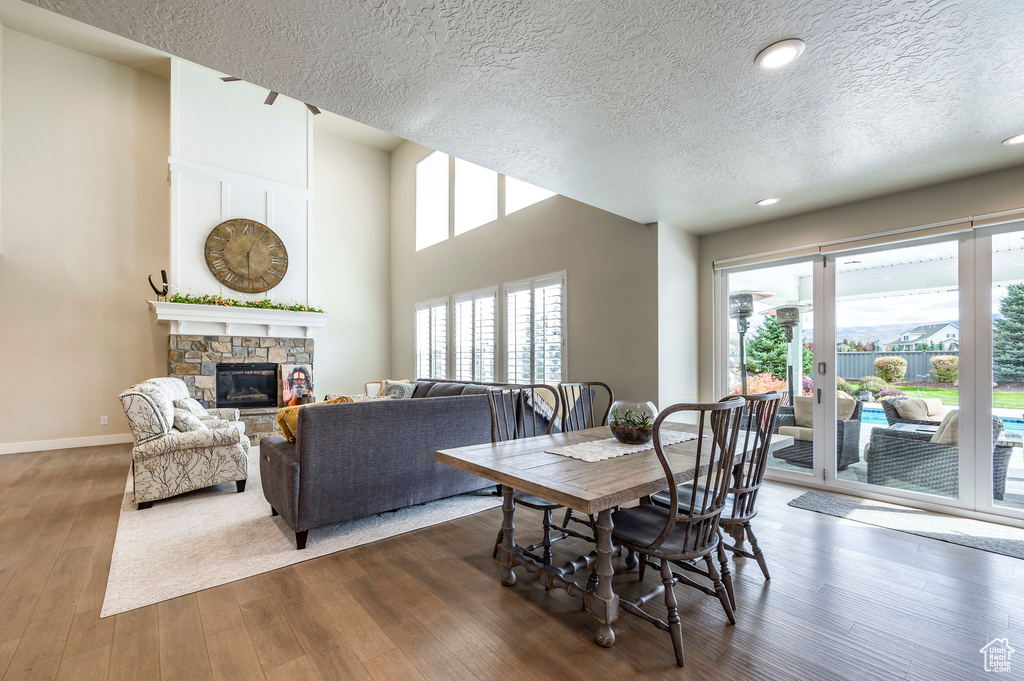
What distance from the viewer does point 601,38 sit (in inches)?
74.4

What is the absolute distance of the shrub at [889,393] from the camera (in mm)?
3697

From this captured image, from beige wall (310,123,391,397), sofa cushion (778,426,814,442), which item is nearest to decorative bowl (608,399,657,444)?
sofa cushion (778,426,814,442)

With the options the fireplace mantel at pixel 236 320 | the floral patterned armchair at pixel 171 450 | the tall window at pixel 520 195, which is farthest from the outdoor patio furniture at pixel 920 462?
the fireplace mantel at pixel 236 320

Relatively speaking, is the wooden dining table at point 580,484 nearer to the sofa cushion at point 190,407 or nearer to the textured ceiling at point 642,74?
the textured ceiling at point 642,74

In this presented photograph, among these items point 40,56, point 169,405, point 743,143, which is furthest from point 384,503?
point 40,56

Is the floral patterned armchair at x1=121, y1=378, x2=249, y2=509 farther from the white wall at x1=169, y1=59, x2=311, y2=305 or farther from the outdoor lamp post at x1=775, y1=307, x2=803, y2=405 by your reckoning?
the outdoor lamp post at x1=775, y1=307, x2=803, y2=405

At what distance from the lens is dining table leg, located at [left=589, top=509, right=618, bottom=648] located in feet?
5.93

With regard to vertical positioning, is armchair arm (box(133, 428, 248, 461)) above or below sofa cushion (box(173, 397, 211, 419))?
below

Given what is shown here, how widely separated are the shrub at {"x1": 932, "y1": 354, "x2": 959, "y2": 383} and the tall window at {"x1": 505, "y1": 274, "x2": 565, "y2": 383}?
3.29 m

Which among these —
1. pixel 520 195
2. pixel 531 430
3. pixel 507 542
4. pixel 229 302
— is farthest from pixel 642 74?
pixel 229 302

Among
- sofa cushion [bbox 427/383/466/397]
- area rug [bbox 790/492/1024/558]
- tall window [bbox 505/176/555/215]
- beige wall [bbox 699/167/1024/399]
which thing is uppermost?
tall window [bbox 505/176/555/215]

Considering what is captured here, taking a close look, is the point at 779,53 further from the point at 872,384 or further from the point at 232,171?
→ the point at 232,171

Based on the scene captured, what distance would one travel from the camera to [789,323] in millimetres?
4266

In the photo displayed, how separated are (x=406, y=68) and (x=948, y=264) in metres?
4.19
